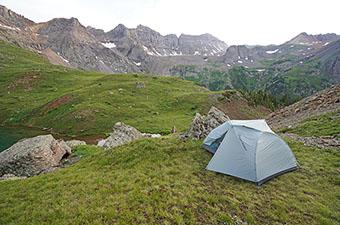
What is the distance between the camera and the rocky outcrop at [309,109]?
1448 inches

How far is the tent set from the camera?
18.9 metres

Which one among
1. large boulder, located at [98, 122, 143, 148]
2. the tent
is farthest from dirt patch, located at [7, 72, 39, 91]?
the tent

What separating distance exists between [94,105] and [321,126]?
165 ft

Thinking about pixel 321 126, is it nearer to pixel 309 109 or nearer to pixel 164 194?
pixel 309 109

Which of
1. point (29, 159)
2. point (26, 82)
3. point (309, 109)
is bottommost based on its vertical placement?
point (26, 82)

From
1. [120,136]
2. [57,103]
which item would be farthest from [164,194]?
[57,103]

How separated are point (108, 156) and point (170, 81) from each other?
91.0m

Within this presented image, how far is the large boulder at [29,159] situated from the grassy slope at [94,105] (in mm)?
28707

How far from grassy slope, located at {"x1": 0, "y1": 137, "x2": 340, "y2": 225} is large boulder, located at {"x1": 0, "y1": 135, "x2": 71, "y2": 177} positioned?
7.25 meters

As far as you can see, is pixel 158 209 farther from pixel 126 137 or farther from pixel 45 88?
pixel 45 88

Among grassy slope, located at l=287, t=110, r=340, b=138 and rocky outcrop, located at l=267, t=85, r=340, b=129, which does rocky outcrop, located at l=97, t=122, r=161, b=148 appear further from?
rocky outcrop, located at l=267, t=85, r=340, b=129

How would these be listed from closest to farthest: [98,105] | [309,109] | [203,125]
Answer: [203,125]
[309,109]
[98,105]

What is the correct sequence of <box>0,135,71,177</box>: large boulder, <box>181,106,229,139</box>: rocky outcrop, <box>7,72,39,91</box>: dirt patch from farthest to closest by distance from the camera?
<box>7,72,39,91</box>: dirt patch, <box>0,135,71,177</box>: large boulder, <box>181,106,229,139</box>: rocky outcrop

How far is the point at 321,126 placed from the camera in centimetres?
3045
